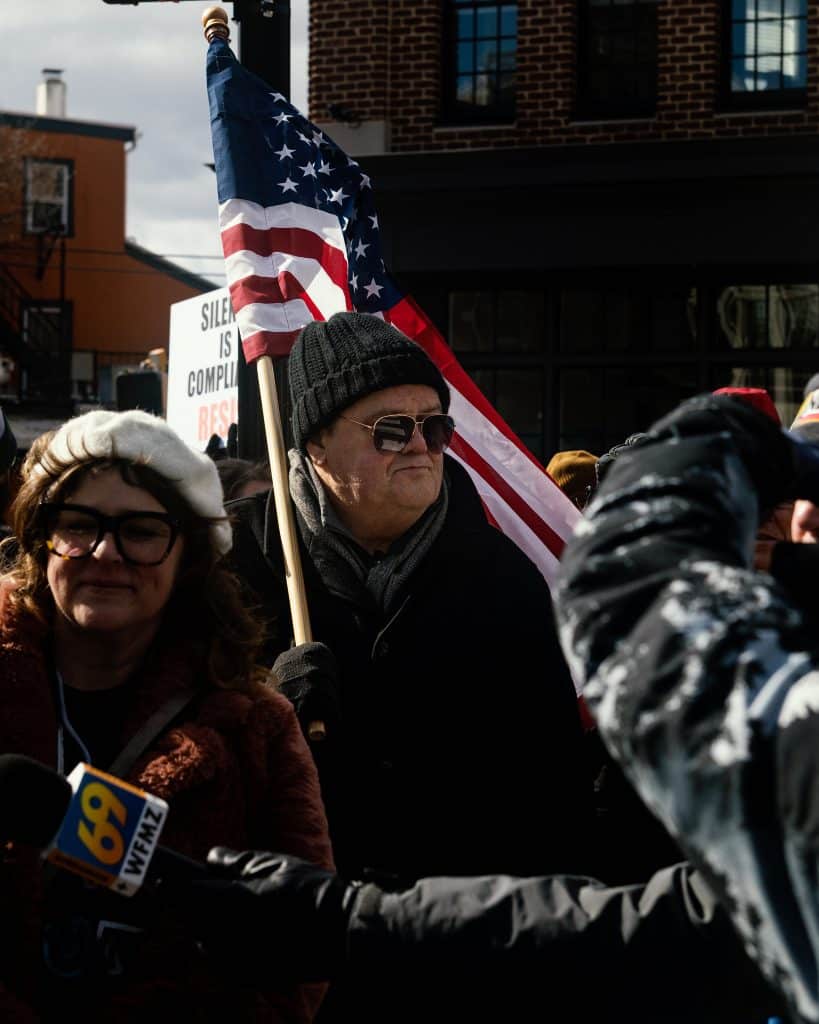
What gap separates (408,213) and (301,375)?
10111 millimetres

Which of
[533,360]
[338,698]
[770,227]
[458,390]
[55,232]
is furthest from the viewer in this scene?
[55,232]

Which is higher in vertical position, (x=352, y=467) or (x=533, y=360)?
(x=533, y=360)

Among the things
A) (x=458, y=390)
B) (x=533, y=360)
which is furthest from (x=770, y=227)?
(x=458, y=390)

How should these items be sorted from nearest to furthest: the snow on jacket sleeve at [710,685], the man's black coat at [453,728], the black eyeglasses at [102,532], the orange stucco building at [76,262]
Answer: the snow on jacket sleeve at [710,685] → the black eyeglasses at [102,532] → the man's black coat at [453,728] → the orange stucco building at [76,262]

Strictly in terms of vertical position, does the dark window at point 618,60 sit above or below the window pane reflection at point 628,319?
above

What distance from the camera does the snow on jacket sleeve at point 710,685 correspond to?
98cm

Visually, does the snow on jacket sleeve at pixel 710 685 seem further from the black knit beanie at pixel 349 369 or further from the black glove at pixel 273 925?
the black knit beanie at pixel 349 369

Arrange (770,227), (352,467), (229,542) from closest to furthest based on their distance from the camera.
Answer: (229,542)
(352,467)
(770,227)

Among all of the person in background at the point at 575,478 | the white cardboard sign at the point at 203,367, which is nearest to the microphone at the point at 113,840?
the person in background at the point at 575,478

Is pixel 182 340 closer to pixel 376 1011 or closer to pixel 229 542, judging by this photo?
pixel 229 542

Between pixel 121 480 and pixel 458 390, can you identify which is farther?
pixel 458 390

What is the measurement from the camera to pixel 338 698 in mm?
3215

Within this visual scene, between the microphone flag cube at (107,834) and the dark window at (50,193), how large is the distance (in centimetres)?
4393

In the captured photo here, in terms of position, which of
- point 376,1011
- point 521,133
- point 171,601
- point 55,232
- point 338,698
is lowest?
point 376,1011
